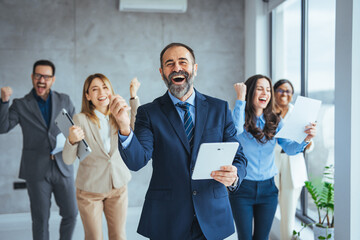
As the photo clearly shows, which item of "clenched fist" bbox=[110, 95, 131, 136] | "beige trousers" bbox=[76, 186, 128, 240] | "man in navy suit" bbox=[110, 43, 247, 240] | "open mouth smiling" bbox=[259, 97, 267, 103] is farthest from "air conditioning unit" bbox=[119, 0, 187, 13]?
"clenched fist" bbox=[110, 95, 131, 136]

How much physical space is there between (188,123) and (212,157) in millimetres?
321

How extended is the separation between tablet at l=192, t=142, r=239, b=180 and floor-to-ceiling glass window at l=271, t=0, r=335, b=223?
86.8 inches

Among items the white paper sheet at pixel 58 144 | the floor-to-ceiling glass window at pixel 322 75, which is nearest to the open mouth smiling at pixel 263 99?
the floor-to-ceiling glass window at pixel 322 75

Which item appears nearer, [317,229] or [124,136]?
[124,136]

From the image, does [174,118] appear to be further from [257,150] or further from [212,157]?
[257,150]

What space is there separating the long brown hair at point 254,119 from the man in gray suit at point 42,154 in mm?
1749

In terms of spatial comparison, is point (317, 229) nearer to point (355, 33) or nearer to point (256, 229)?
point (256, 229)

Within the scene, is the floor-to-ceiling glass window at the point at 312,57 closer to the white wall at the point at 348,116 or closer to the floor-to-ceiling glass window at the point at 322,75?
the floor-to-ceiling glass window at the point at 322,75

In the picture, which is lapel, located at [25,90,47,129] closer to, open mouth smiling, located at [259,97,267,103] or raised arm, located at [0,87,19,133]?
raised arm, located at [0,87,19,133]

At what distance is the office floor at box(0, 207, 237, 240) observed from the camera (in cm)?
391

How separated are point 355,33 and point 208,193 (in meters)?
1.60

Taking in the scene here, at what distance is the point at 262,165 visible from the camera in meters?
2.64

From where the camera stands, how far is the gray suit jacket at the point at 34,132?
10.4ft

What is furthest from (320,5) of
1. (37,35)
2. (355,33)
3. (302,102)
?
(37,35)
